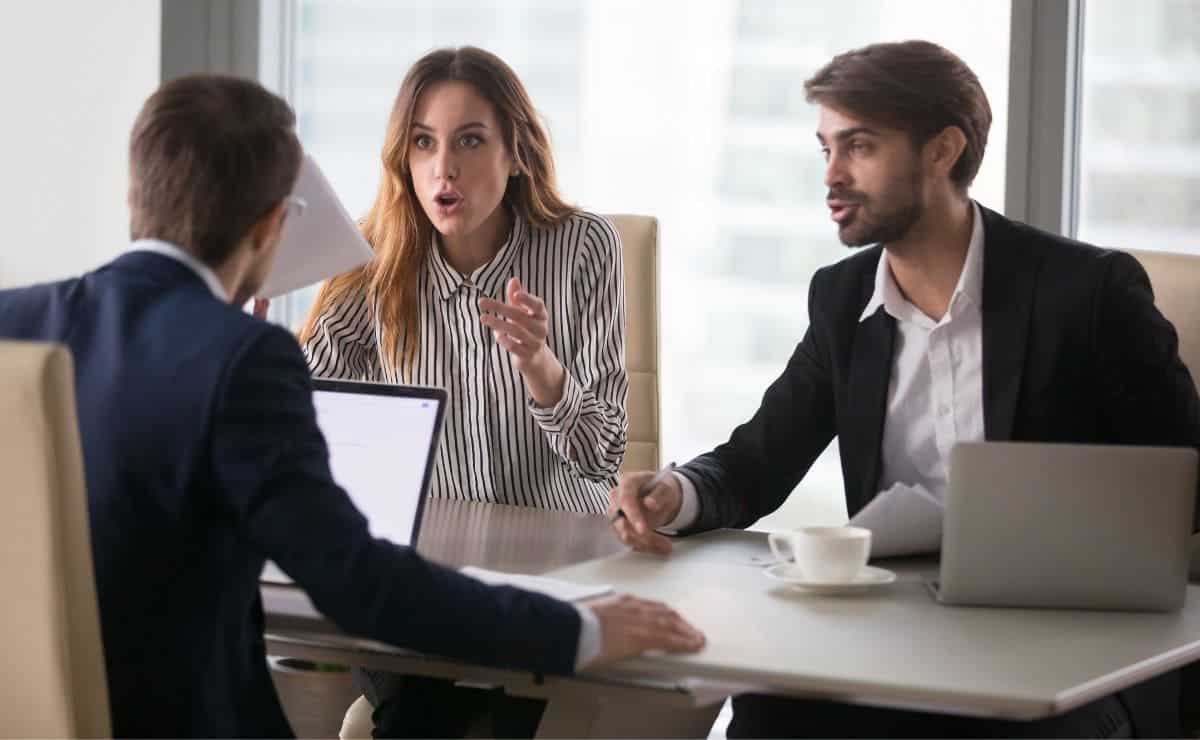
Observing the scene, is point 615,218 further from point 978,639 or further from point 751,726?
point 978,639

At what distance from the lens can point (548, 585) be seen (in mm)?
1786

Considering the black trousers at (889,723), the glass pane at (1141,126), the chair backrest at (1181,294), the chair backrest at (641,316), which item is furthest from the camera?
the glass pane at (1141,126)

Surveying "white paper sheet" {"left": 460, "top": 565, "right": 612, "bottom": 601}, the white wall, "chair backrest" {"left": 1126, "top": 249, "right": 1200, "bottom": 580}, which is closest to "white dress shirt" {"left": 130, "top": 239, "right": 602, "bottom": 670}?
"white paper sheet" {"left": 460, "top": 565, "right": 612, "bottom": 601}

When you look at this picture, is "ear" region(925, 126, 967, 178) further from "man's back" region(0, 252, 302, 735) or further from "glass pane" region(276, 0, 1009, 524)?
"glass pane" region(276, 0, 1009, 524)

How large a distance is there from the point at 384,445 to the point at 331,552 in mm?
607

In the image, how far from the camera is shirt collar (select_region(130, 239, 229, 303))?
1.56 meters

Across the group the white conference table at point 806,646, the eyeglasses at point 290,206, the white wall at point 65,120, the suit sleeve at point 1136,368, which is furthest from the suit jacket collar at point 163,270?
the white wall at point 65,120

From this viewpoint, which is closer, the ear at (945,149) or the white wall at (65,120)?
the ear at (945,149)

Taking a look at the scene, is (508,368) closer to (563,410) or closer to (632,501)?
(563,410)

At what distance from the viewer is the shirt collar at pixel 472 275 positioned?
268cm

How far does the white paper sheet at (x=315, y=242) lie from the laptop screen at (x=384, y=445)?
0.61ft

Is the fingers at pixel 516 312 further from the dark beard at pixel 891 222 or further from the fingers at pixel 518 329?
the dark beard at pixel 891 222

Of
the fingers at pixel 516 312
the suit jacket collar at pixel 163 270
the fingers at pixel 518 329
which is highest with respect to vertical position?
the suit jacket collar at pixel 163 270

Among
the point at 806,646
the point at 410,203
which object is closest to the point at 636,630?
the point at 806,646
